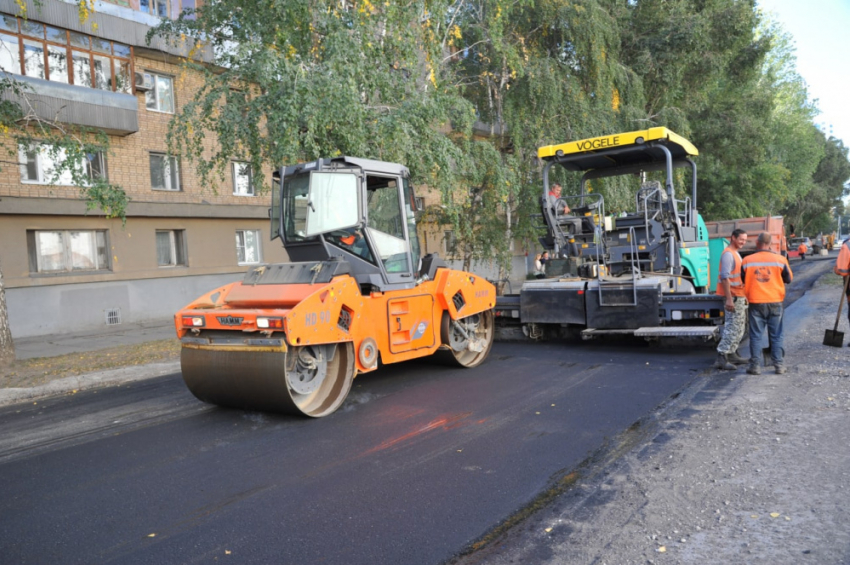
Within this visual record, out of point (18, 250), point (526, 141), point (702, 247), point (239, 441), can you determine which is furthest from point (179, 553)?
point (526, 141)

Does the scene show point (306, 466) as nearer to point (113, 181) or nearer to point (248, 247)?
point (113, 181)

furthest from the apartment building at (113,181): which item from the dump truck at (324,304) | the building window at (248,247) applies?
the dump truck at (324,304)

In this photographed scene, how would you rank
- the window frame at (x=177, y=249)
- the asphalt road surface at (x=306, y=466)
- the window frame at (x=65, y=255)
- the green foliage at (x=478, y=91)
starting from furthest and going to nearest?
the window frame at (x=177, y=249)
the window frame at (x=65, y=255)
the green foliage at (x=478, y=91)
the asphalt road surface at (x=306, y=466)

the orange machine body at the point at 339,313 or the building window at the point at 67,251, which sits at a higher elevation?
the building window at the point at 67,251

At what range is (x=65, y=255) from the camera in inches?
665

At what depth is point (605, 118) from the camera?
18484mm

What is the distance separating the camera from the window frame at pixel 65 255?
16.2 meters

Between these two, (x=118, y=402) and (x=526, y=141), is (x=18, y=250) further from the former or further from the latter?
(x=526, y=141)

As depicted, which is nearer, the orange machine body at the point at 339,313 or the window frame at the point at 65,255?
the orange machine body at the point at 339,313

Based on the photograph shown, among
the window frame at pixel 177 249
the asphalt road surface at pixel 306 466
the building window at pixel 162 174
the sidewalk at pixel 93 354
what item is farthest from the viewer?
the window frame at pixel 177 249

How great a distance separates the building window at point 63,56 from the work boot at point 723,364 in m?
15.7

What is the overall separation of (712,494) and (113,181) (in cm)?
1705

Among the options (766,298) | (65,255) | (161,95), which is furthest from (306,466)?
(161,95)

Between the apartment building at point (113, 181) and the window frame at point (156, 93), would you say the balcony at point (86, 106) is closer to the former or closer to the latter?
the apartment building at point (113, 181)
